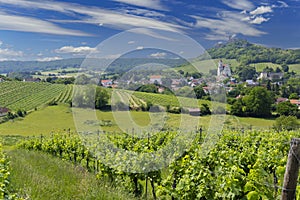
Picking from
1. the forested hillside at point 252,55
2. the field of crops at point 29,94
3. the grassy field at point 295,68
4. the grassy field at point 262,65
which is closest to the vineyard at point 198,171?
the field of crops at point 29,94

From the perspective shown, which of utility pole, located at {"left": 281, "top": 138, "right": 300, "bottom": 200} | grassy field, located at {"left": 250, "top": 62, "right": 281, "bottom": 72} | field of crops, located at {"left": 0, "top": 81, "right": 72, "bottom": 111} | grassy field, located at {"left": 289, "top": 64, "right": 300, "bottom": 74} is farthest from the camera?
grassy field, located at {"left": 250, "top": 62, "right": 281, "bottom": 72}

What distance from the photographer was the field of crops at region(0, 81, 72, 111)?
55688 mm

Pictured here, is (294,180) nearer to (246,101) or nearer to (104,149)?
(104,149)

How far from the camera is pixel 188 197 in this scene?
4.36 metres

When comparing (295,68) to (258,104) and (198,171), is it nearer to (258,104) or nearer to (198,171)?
(258,104)

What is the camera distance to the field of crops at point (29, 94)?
55688 mm

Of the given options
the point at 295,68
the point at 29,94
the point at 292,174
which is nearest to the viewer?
the point at 292,174

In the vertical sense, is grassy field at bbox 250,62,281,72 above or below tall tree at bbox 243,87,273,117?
above

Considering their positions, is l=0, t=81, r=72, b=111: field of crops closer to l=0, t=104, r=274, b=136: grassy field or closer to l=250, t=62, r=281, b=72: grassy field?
l=0, t=104, r=274, b=136: grassy field

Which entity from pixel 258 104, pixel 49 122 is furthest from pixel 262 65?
pixel 49 122

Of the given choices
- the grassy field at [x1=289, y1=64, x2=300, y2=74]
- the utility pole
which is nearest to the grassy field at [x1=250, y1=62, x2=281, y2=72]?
the grassy field at [x1=289, y1=64, x2=300, y2=74]

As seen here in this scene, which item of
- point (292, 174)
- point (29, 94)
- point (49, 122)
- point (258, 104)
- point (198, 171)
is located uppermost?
point (258, 104)

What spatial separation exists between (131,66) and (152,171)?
2345 millimetres

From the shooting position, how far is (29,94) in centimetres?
6234
